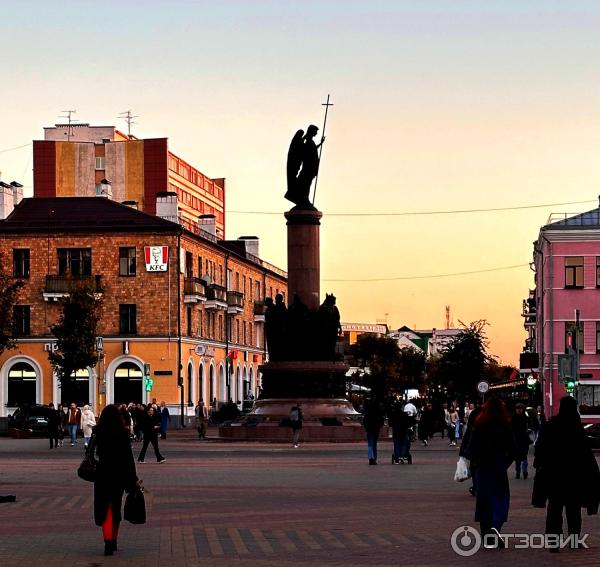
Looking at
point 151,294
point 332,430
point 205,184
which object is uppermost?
point 205,184

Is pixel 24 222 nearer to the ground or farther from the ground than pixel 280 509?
farther from the ground

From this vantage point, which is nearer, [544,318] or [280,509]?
[280,509]

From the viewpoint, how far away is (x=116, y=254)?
90.0m

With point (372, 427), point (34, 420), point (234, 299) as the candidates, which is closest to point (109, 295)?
point (234, 299)

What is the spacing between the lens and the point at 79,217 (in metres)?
91.1

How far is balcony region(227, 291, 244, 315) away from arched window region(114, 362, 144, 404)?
15391 millimetres

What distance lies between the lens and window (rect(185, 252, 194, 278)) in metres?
93.0

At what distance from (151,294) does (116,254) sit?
303 cm

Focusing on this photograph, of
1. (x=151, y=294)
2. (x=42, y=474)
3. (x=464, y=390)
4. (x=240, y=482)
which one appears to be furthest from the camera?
(x=464, y=390)

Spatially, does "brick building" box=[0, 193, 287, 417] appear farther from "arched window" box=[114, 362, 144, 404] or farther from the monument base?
the monument base

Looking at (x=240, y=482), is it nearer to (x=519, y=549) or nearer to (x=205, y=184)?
(x=519, y=549)

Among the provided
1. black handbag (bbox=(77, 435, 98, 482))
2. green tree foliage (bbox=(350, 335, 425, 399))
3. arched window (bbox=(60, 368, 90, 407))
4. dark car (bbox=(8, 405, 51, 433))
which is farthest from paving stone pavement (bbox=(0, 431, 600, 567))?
green tree foliage (bbox=(350, 335, 425, 399))

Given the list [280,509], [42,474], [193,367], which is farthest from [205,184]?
[280,509]

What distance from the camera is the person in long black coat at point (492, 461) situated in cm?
1708
